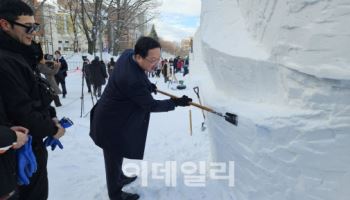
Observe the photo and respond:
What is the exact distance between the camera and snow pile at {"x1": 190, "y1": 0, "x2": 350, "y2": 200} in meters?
1.93

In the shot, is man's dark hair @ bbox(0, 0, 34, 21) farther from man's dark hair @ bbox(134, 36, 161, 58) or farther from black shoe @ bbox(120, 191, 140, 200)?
black shoe @ bbox(120, 191, 140, 200)

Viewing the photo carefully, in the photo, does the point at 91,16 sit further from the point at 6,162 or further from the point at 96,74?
the point at 6,162

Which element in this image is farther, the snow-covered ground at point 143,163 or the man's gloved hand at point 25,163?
the snow-covered ground at point 143,163

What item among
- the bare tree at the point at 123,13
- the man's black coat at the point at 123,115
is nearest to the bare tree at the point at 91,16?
the bare tree at the point at 123,13

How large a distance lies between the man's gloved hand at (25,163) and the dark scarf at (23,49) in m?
0.53

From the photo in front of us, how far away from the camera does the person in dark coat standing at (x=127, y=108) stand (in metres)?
3.00

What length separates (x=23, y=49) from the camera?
2.16 meters

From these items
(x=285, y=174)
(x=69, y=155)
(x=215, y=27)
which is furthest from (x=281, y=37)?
(x=69, y=155)

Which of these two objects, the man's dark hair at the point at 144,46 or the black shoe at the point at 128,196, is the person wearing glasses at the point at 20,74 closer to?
the man's dark hair at the point at 144,46

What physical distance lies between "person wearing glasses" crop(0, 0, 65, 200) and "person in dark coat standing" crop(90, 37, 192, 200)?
85cm

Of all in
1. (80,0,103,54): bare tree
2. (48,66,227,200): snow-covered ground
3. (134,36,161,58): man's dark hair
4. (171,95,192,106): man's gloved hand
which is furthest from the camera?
(80,0,103,54): bare tree

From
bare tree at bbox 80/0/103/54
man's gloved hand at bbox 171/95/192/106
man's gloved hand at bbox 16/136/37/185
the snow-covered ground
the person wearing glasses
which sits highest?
bare tree at bbox 80/0/103/54

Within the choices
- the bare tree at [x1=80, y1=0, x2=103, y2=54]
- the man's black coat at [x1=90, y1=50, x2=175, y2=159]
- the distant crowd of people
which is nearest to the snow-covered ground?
the distant crowd of people

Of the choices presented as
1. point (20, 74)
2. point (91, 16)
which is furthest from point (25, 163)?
point (91, 16)
